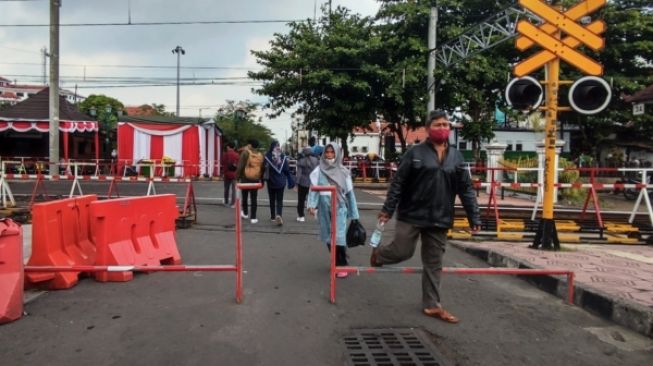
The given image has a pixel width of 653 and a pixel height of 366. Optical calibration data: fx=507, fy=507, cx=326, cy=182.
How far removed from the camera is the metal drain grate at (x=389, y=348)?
3684 mm

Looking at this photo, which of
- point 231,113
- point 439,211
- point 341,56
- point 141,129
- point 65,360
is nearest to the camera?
point 65,360

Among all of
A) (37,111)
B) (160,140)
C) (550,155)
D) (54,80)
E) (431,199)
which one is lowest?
(431,199)

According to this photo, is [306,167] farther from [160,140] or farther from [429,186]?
[160,140]

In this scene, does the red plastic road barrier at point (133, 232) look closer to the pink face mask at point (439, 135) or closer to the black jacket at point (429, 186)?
the black jacket at point (429, 186)

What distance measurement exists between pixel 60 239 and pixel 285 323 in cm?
289

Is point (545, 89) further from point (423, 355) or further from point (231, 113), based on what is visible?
point (231, 113)

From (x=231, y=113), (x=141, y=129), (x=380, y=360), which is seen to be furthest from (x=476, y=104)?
(x=231, y=113)

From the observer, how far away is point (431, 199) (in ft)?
15.0

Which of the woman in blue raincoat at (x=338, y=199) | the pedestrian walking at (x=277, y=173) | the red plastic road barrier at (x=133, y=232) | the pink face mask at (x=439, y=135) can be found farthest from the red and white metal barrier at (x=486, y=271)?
the pedestrian walking at (x=277, y=173)

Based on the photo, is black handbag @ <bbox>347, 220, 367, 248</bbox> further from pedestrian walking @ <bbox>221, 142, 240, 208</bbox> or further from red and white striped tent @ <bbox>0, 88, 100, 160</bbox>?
red and white striped tent @ <bbox>0, 88, 100, 160</bbox>

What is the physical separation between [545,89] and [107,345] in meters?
7.14

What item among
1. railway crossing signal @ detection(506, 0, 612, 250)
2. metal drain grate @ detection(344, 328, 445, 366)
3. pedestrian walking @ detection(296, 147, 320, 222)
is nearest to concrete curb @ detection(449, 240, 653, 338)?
railway crossing signal @ detection(506, 0, 612, 250)

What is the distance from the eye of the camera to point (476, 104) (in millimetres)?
23750

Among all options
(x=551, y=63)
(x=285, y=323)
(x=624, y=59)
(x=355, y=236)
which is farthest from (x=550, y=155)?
(x=624, y=59)
